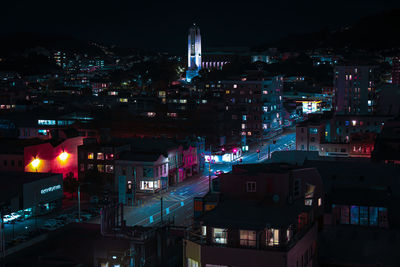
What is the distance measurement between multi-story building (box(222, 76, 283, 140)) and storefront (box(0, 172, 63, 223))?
1482 cm

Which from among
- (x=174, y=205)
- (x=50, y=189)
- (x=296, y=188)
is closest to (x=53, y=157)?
(x=50, y=189)

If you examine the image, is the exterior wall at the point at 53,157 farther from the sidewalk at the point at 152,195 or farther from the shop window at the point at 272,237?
the shop window at the point at 272,237

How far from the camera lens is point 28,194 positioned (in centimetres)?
1504

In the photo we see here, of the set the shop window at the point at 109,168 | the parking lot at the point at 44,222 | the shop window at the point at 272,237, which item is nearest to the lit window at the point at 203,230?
the shop window at the point at 272,237

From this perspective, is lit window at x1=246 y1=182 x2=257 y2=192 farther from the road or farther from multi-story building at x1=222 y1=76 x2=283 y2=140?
multi-story building at x1=222 y1=76 x2=283 y2=140

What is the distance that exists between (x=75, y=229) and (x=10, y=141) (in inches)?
405

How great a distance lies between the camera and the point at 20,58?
7644 centimetres

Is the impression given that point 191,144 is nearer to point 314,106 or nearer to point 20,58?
point 314,106

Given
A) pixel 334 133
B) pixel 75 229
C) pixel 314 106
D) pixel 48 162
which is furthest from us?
pixel 314 106

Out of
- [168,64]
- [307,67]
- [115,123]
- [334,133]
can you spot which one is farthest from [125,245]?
[168,64]

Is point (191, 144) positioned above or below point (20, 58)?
below

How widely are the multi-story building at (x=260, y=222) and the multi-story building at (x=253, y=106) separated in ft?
Answer: 70.7

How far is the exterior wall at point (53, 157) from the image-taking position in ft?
58.9

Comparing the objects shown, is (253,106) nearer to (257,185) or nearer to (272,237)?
(257,185)
